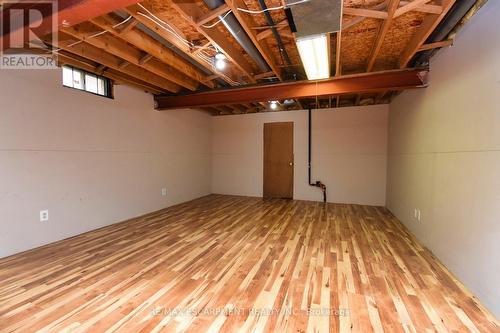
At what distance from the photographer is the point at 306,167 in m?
6.17

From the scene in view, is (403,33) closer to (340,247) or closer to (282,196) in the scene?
(340,247)

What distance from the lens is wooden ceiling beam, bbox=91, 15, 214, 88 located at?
89.3 inches

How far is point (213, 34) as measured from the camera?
2.50 m

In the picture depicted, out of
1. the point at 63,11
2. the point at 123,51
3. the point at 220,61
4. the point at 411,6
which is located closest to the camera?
the point at 63,11

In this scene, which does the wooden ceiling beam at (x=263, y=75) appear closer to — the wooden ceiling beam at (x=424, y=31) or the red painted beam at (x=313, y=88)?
the red painted beam at (x=313, y=88)

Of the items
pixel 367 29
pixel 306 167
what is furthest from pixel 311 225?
pixel 367 29

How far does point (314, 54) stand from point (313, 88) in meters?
1.17

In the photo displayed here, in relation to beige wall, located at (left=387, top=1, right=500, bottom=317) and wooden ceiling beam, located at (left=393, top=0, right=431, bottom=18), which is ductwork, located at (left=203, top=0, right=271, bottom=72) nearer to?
wooden ceiling beam, located at (left=393, top=0, right=431, bottom=18)

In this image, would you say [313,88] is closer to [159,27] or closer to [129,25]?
[159,27]

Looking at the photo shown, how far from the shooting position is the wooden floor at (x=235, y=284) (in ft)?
5.52

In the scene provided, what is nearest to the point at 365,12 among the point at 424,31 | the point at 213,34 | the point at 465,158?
the point at 424,31

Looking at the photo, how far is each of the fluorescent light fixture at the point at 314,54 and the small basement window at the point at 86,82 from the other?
3.30 m

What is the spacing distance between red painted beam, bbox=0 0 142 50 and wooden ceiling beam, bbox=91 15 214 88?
0.40 metres

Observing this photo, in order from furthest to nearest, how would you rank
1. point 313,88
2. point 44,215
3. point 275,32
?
point 313,88
point 44,215
point 275,32
